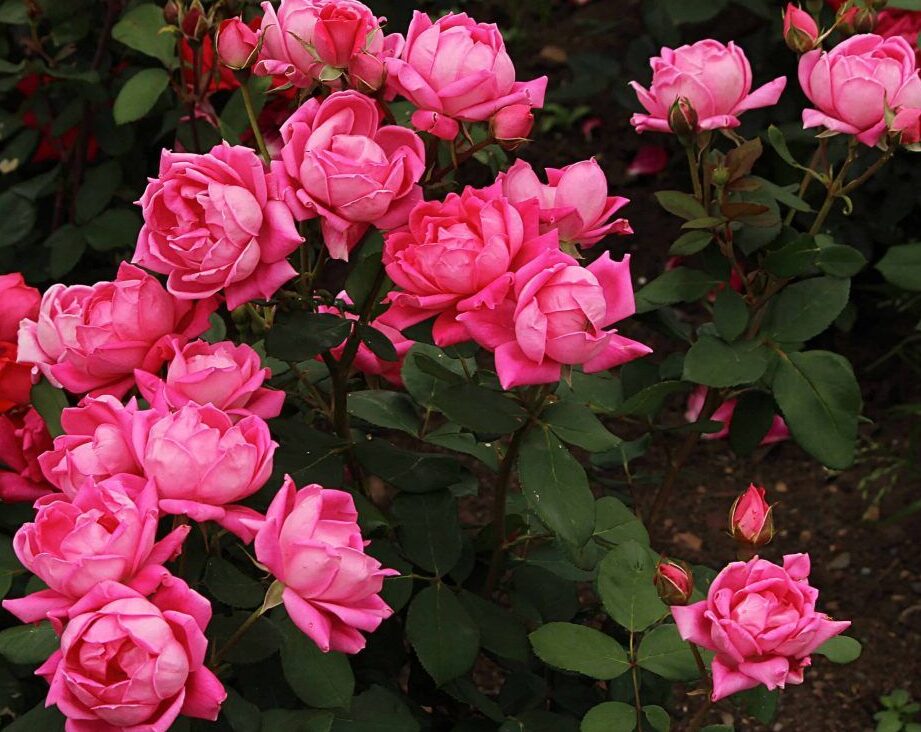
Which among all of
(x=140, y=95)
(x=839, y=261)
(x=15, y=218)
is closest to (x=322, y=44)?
(x=839, y=261)

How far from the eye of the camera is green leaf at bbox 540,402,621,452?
1.07 metres

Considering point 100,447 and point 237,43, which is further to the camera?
point 237,43

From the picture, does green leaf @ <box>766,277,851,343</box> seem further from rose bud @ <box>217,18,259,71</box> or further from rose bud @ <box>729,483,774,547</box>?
rose bud @ <box>217,18,259,71</box>

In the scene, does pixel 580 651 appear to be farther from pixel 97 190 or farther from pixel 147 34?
pixel 97 190

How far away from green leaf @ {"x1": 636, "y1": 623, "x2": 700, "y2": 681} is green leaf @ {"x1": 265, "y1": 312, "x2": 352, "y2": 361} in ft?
1.26

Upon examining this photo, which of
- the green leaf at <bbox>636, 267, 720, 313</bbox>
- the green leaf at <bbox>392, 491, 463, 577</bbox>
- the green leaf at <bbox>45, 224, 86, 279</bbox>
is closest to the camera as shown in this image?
the green leaf at <bbox>392, 491, 463, 577</bbox>

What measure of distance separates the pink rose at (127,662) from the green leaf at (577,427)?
0.38 m

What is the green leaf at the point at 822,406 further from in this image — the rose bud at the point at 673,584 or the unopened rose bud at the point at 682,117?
the rose bud at the point at 673,584

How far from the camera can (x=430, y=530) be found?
1214mm

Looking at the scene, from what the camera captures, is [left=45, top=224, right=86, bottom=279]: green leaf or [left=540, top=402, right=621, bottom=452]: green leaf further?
[left=45, top=224, right=86, bottom=279]: green leaf

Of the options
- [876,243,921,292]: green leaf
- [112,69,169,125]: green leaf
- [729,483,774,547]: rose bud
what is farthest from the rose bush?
[876,243,921,292]: green leaf

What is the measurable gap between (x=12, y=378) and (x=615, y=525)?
0.58m

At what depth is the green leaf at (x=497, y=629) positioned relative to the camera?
123cm

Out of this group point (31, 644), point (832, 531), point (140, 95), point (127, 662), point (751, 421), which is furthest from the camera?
point (832, 531)
